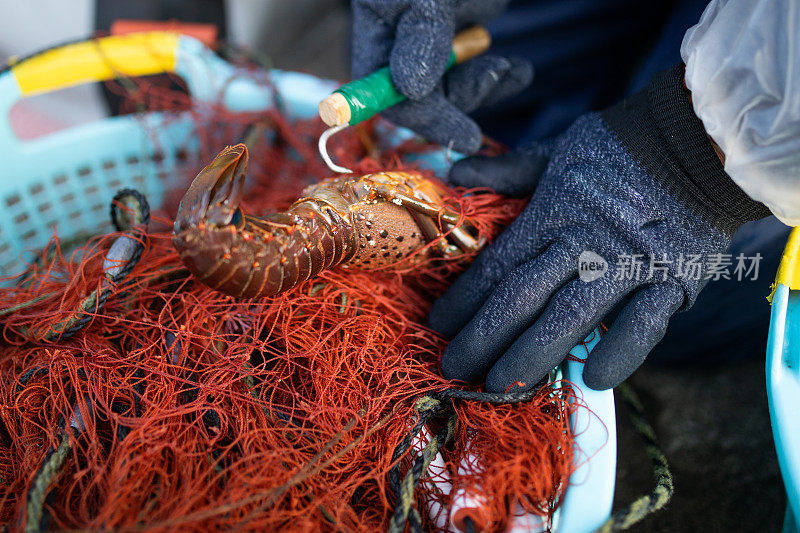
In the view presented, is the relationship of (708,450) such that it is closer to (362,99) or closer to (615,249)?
(615,249)

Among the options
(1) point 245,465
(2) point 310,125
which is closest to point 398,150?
(2) point 310,125

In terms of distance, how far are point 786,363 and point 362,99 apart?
53 centimetres

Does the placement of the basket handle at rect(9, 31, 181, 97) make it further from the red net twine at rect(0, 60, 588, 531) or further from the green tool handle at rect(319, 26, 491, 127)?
the green tool handle at rect(319, 26, 491, 127)

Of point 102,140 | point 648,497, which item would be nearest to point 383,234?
point 648,497

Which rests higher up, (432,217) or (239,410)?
(432,217)

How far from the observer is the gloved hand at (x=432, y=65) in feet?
2.08

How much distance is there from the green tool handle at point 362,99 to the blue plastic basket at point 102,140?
207 mm

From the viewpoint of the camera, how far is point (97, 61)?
82cm

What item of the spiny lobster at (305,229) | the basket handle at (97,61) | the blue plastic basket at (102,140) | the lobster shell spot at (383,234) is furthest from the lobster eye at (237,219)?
the basket handle at (97,61)

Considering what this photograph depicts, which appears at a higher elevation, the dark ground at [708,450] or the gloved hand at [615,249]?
the gloved hand at [615,249]

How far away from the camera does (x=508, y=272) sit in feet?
2.04

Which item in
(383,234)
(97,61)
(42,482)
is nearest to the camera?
(42,482)

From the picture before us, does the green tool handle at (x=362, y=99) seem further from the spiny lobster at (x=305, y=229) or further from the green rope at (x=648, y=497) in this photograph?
the green rope at (x=648, y=497)

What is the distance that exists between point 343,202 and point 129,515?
350 millimetres
